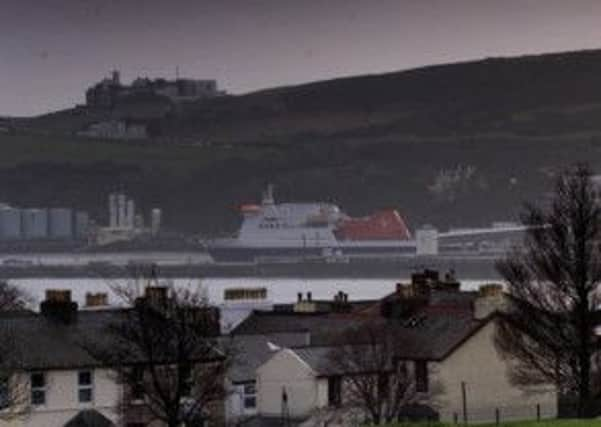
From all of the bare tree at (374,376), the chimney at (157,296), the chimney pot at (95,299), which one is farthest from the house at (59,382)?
the chimney pot at (95,299)

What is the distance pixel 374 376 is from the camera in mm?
43938

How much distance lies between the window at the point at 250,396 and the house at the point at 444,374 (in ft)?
0.78

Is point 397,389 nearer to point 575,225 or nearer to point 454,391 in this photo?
point 454,391

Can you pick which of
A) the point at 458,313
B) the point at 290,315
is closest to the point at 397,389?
the point at 458,313

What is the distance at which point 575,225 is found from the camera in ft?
125

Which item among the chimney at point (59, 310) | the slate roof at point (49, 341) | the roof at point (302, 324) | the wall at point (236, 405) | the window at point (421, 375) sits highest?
the roof at point (302, 324)

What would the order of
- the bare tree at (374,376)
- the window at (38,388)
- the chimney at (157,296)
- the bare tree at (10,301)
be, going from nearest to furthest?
1. the window at (38,388)
2. the chimney at (157,296)
3. the bare tree at (374,376)
4. the bare tree at (10,301)

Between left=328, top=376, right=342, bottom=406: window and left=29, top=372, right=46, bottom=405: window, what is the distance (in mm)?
6314

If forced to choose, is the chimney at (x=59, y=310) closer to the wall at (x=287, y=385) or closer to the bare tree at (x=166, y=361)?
the bare tree at (x=166, y=361)

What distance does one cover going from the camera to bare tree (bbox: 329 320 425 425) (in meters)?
42.7

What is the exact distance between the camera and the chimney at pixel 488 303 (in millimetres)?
46219

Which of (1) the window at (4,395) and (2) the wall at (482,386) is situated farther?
(2) the wall at (482,386)

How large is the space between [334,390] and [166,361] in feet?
22.3

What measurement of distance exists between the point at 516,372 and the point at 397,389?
2332 millimetres
